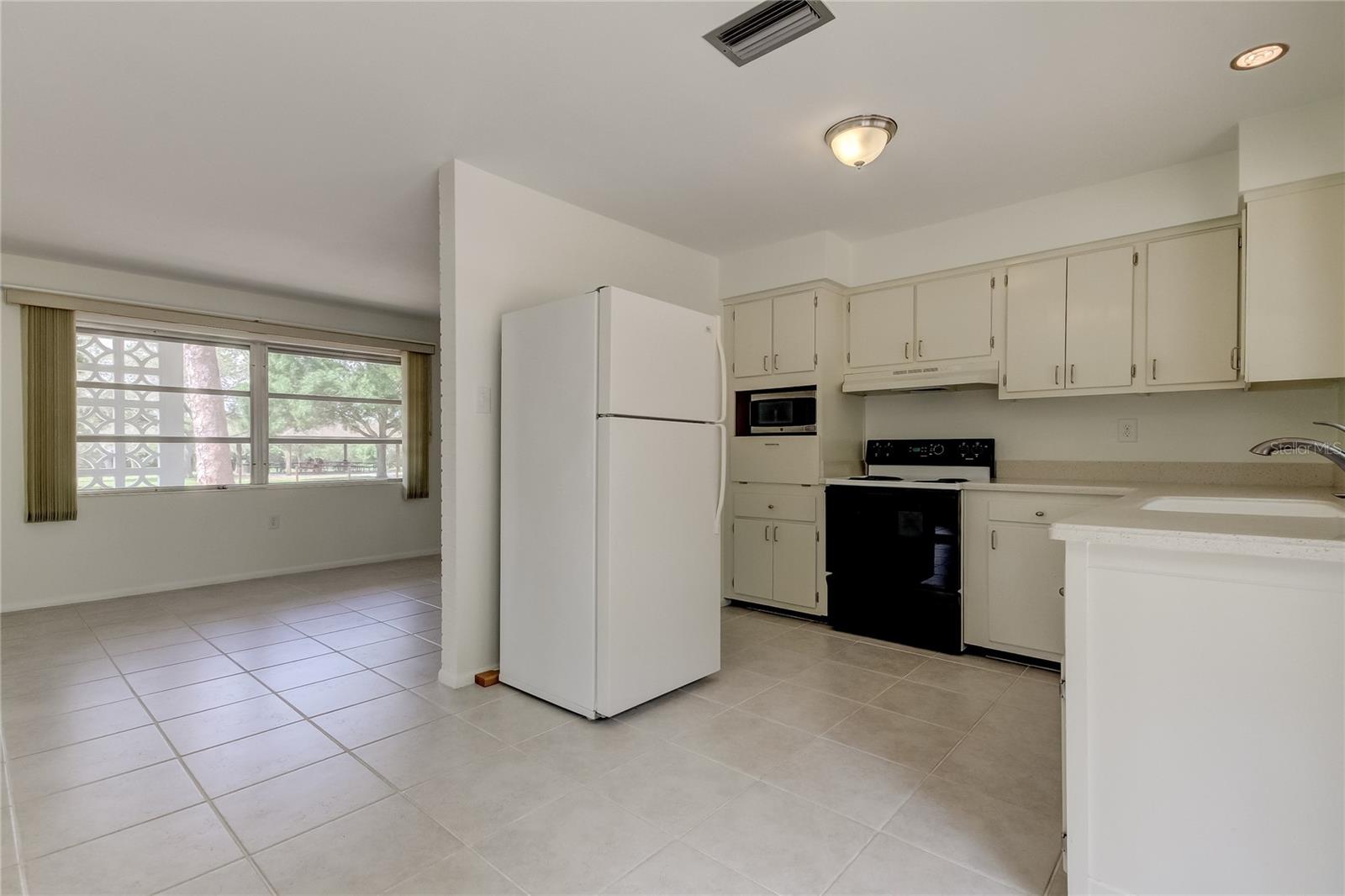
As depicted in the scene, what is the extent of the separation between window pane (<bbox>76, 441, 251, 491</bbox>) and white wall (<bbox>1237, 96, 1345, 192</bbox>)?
6.91m

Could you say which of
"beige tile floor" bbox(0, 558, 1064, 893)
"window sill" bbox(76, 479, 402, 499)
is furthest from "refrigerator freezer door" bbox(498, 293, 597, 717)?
"window sill" bbox(76, 479, 402, 499)

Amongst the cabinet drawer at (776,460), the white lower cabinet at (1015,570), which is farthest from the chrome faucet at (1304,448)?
the cabinet drawer at (776,460)

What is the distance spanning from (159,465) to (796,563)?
5.10 meters

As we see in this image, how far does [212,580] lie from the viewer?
5234mm

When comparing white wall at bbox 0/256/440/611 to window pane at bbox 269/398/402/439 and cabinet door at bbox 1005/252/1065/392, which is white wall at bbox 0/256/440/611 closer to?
window pane at bbox 269/398/402/439

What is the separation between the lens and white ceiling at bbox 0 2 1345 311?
→ 2.01 meters

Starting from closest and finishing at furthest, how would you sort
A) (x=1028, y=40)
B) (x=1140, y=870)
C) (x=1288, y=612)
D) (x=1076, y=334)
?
1. (x=1288, y=612)
2. (x=1140, y=870)
3. (x=1028, y=40)
4. (x=1076, y=334)

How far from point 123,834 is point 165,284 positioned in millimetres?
4717

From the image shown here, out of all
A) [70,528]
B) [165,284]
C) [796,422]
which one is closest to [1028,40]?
[796,422]

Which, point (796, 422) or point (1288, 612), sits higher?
point (796, 422)

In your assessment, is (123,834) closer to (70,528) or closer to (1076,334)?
(70,528)

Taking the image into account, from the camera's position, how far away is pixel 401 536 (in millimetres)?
6508

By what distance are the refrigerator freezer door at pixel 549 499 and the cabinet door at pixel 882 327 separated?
1637 millimetres

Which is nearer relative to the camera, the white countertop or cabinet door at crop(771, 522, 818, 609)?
the white countertop
